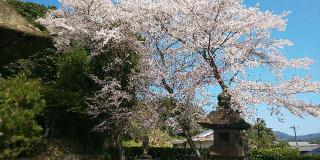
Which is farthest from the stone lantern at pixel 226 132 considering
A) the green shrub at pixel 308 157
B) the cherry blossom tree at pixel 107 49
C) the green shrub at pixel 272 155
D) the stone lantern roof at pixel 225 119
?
the green shrub at pixel 308 157

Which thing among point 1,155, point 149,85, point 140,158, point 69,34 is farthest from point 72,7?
point 140,158

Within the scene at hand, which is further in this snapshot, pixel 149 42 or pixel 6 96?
pixel 149 42

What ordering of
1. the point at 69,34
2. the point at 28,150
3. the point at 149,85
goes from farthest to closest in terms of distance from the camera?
1. the point at 69,34
2. the point at 149,85
3. the point at 28,150

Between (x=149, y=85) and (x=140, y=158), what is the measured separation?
13.5m

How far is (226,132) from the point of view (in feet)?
47.3

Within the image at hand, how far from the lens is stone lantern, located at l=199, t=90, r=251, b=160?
14109 mm

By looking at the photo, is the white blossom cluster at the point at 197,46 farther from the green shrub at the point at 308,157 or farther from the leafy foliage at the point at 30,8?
the green shrub at the point at 308,157

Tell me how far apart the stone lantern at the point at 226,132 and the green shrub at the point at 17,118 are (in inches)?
279

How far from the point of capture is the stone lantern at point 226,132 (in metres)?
14.1

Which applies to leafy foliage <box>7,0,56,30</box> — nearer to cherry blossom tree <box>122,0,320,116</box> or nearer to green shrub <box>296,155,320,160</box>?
cherry blossom tree <box>122,0,320,116</box>

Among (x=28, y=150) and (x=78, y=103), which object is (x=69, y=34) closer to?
(x=78, y=103)

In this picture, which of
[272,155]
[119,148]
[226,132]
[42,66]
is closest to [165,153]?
[272,155]

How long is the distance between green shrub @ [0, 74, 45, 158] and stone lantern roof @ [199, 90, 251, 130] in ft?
23.0

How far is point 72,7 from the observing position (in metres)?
22.8
